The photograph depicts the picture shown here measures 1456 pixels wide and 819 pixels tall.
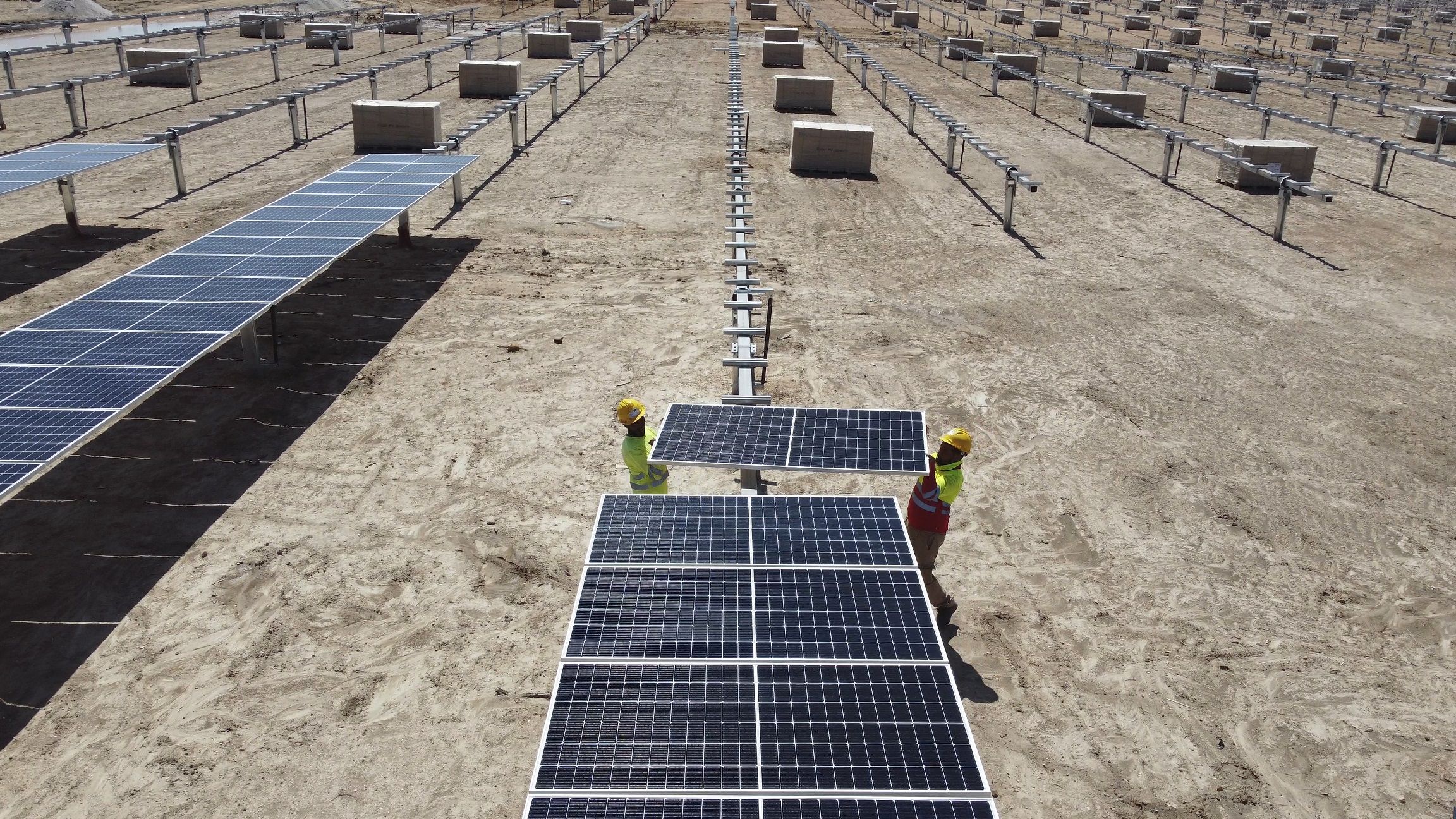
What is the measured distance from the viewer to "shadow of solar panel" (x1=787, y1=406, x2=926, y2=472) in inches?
332

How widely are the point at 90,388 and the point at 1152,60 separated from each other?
5007 centimetres

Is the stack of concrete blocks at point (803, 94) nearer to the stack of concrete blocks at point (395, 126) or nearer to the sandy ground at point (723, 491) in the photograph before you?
the sandy ground at point (723, 491)

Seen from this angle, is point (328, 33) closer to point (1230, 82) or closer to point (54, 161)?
point (54, 161)

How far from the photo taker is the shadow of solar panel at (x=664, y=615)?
6188 mm

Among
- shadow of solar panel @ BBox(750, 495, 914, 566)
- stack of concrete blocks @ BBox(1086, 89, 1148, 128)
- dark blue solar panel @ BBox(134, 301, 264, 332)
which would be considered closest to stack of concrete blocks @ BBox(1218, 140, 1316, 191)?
stack of concrete blocks @ BBox(1086, 89, 1148, 128)

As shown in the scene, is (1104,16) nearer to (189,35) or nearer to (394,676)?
(189,35)

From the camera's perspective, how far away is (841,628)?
647cm

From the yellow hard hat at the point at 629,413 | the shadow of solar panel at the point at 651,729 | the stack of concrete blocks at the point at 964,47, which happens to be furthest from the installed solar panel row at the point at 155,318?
the stack of concrete blocks at the point at 964,47

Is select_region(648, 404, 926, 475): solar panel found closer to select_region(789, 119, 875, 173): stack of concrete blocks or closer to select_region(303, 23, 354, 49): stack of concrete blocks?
select_region(789, 119, 875, 173): stack of concrete blocks

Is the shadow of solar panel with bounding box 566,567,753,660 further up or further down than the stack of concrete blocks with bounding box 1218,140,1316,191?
further down

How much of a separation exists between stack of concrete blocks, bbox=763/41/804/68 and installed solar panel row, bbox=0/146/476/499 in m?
30.5

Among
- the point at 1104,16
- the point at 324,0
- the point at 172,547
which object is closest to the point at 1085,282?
the point at 172,547

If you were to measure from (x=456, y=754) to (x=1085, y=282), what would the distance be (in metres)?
15.1

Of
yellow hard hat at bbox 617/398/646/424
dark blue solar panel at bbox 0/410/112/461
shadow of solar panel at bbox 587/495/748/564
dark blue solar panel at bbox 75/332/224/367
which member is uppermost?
yellow hard hat at bbox 617/398/646/424
